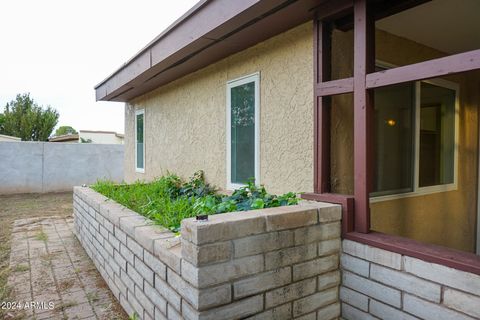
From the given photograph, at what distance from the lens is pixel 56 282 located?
3.41 meters

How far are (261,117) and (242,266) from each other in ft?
6.53

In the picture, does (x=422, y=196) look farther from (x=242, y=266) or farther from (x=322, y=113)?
(x=242, y=266)

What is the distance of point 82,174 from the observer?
11.7 m

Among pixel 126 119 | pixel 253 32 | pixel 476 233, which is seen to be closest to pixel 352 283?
pixel 253 32

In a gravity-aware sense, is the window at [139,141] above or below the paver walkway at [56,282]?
above

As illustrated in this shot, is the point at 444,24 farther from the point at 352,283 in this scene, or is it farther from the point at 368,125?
the point at 352,283

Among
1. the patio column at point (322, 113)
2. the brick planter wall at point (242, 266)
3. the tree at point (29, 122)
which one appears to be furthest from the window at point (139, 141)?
the tree at point (29, 122)

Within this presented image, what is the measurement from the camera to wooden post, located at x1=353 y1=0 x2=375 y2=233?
2.19 metres

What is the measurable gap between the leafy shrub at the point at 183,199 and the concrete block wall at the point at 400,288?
678 millimetres

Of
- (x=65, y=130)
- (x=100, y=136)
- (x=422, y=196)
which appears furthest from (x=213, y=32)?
(x=65, y=130)

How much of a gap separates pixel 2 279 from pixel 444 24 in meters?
5.26

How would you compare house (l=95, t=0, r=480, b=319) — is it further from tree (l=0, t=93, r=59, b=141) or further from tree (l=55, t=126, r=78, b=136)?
tree (l=55, t=126, r=78, b=136)

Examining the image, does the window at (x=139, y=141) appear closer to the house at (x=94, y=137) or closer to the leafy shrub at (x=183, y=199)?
the leafy shrub at (x=183, y=199)

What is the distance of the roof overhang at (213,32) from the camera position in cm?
260
